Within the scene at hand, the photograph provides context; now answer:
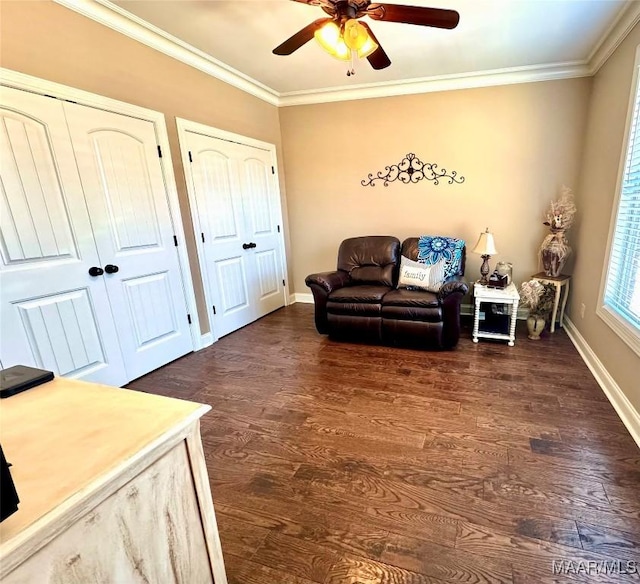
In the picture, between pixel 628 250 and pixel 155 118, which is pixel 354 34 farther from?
pixel 628 250

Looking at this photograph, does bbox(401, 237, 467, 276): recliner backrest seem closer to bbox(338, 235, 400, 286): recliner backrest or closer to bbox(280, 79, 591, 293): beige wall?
bbox(338, 235, 400, 286): recliner backrest

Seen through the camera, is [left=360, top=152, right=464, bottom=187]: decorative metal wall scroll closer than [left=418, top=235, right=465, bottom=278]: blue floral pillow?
No

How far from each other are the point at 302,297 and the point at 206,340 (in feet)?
5.83

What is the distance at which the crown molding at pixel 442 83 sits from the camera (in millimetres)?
3357

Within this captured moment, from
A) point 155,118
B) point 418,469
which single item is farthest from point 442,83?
point 418,469

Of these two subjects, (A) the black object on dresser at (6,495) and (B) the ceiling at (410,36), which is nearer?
(A) the black object on dresser at (6,495)

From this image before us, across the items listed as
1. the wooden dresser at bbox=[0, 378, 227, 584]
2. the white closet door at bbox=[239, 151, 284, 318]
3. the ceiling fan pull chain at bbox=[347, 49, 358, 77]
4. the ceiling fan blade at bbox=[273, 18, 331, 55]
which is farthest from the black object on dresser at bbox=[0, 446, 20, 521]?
the white closet door at bbox=[239, 151, 284, 318]

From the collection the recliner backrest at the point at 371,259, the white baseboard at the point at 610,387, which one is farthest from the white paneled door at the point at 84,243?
the white baseboard at the point at 610,387

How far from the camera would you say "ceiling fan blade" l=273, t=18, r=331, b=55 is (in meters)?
1.97

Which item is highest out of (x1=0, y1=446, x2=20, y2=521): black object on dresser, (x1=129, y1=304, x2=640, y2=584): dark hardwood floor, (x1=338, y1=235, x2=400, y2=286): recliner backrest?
(x1=0, y1=446, x2=20, y2=521): black object on dresser

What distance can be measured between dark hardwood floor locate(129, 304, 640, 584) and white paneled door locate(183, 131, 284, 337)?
1035mm

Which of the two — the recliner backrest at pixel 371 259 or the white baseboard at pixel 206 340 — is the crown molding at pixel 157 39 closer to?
the recliner backrest at pixel 371 259

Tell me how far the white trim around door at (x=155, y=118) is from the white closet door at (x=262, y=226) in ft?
3.09

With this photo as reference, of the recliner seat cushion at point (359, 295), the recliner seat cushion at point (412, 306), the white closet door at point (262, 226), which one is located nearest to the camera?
the recliner seat cushion at point (412, 306)
